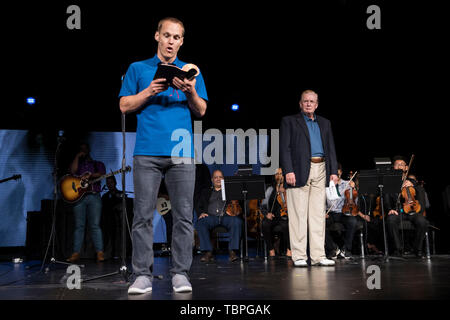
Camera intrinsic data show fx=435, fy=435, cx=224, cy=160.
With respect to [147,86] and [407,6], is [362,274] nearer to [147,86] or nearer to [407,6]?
[147,86]

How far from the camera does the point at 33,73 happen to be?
7340 mm

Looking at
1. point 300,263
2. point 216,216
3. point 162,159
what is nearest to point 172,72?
point 162,159

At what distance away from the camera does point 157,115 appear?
8.20 feet

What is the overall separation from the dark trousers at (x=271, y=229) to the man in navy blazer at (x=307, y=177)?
191 cm

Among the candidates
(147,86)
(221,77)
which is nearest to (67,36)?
(221,77)

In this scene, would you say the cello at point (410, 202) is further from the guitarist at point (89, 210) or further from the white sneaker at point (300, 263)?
the guitarist at point (89, 210)

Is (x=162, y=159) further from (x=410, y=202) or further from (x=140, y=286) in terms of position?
(x=410, y=202)

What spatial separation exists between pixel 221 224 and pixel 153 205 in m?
3.58

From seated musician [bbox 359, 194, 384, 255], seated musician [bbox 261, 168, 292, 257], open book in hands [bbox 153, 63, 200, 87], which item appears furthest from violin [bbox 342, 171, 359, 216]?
open book in hands [bbox 153, 63, 200, 87]

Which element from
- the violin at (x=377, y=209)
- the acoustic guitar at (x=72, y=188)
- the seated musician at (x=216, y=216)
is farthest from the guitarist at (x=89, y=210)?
the violin at (x=377, y=209)

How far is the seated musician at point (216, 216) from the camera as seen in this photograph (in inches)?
234

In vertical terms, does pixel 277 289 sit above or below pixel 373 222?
below

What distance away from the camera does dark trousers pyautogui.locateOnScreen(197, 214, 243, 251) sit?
233 inches

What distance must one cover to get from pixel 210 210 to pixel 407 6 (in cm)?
370
